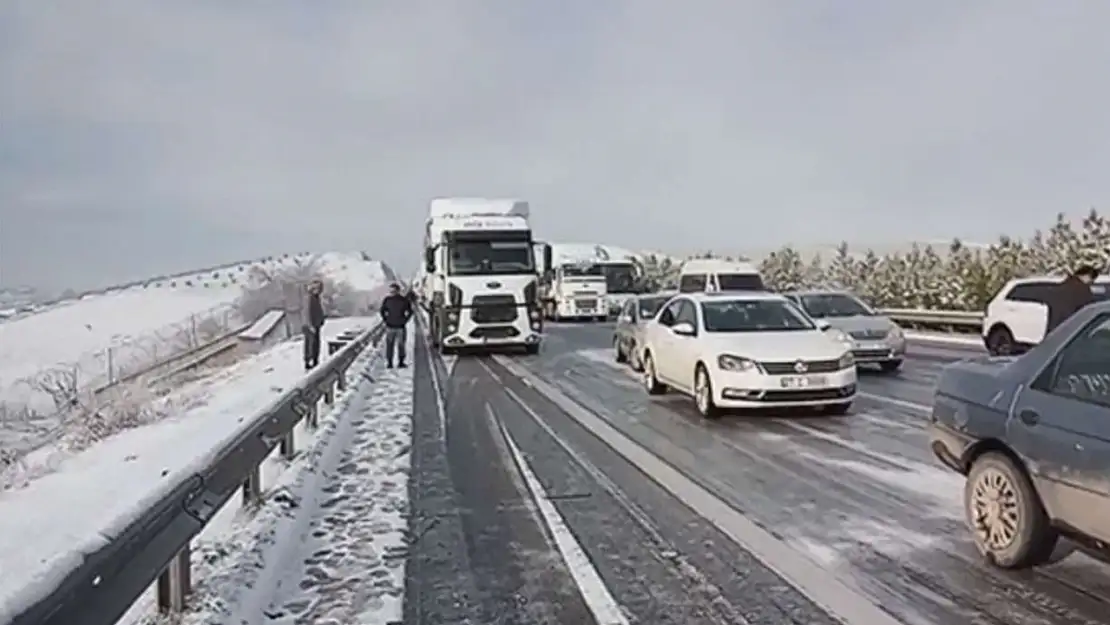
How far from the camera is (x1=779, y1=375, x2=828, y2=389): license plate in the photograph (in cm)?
1264

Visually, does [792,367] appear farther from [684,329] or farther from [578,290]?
[578,290]

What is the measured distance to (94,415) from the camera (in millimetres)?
16562

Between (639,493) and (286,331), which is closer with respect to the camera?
(639,493)

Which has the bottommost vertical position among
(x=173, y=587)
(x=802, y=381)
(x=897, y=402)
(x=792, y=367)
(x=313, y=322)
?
(x=897, y=402)

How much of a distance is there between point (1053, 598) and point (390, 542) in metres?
3.91

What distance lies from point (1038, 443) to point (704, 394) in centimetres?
787

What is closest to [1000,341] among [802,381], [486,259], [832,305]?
[832,305]

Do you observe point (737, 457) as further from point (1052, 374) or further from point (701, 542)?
point (1052, 374)

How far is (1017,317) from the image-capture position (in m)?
20.4

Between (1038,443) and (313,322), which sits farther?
(313,322)

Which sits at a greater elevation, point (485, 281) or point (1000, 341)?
point (485, 281)

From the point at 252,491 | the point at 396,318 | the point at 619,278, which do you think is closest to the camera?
the point at 252,491

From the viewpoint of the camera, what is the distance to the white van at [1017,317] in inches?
776

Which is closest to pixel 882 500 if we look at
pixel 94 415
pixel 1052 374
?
pixel 1052 374
